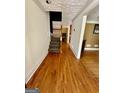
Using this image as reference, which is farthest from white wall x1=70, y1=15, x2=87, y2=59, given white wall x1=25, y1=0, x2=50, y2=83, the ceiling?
white wall x1=25, y1=0, x2=50, y2=83

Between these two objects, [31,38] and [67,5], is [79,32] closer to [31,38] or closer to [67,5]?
[67,5]

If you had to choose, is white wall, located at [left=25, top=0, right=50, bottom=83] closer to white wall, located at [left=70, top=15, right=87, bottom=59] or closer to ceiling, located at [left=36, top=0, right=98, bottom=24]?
ceiling, located at [left=36, top=0, right=98, bottom=24]

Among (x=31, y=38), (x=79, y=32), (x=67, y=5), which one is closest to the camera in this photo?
(x=31, y=38)

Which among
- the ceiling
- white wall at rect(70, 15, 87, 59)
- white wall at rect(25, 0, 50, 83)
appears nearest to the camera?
white wall at rect(25, 0, 50, 83)

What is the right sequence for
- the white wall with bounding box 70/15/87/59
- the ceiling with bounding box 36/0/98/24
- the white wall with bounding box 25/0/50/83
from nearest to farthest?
the white wall with bounding box 25/0/50/83, the ceiling with bounding box 36/0/98/24, the white wall with bounding box 70/15/87/59

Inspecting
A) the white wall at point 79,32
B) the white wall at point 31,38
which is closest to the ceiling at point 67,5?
the white wall at point 31,38

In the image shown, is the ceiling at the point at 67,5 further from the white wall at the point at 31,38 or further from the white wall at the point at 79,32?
the white wall at the point at 79,32

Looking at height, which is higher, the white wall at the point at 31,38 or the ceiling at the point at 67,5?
the ceiling at the point at 67,5

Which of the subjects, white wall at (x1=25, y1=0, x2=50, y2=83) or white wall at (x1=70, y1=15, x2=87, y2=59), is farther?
white wall at (x1=70, y1=15, x2=87, y2=59)

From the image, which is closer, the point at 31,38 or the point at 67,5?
the point at 31,38

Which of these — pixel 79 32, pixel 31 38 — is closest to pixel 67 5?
pixel 31 38

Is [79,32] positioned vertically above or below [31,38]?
above

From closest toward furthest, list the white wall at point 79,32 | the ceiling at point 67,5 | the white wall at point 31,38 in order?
the white wall at point 31,38
the ceiling at point 67,5
the white wall at point 79,32
